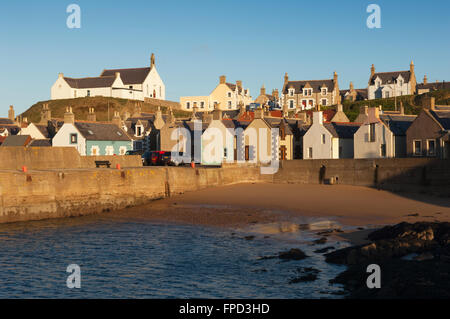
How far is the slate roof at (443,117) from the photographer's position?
4159 centimetres

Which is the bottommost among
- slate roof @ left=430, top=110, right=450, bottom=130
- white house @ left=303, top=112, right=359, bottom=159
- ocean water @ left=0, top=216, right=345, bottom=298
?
ocean water @ left=0, top=216, right=345, bottom=298

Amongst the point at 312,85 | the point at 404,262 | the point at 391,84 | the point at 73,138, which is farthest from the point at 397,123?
the point at 312,85

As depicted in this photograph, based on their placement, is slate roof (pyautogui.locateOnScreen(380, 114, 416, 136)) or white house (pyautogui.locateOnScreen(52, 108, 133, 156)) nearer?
slate roof (pyautogui.locateOnScreen(380, 114, 416, 136))

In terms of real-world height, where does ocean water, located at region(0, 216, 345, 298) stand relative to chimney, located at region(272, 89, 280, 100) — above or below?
below

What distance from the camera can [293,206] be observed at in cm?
3634

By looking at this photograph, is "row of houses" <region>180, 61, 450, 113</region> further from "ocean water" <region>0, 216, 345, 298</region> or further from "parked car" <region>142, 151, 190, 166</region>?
"ocean water" <region>0, 216, 345, 298</region>

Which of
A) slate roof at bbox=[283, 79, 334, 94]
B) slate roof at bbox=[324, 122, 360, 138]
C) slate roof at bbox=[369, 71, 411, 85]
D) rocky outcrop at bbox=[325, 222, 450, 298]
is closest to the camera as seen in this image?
rocky outcrop at bbox=[325, 222, 450, 298]

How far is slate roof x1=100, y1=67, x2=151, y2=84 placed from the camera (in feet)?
390

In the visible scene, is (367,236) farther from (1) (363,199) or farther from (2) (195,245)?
(1) (363,199)

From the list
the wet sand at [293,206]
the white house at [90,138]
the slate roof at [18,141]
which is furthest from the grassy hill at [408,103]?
the slate roof at [18,141]

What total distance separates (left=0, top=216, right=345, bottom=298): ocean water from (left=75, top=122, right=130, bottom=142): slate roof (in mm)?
29972

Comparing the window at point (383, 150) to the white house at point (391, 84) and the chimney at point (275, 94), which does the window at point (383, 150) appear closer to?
the white house at point (391, 84)

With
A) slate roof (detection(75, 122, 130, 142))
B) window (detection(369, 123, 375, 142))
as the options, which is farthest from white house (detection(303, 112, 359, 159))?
slate roof (detection(75, 122, 130, 142))

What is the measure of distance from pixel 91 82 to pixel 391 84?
61609mm
